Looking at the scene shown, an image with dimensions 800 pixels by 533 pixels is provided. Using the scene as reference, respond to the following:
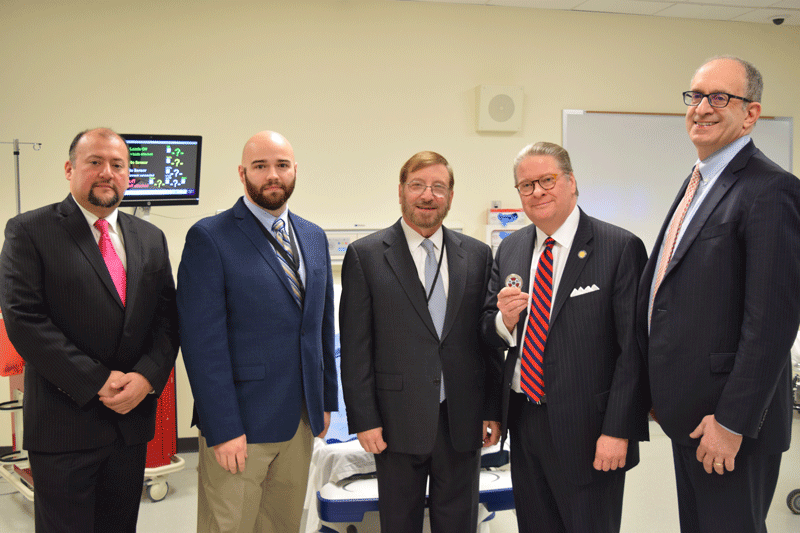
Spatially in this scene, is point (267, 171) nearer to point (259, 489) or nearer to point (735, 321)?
point (259, 489)

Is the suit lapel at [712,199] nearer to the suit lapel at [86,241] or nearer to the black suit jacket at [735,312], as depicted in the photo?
the black suit jacket at [735,312]

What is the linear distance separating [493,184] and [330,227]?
1463 millimetres

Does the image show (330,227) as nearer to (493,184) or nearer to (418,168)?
(493,184)

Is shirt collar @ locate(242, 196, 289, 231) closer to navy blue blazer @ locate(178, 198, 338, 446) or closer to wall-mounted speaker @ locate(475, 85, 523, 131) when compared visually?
navy blue blazer @ locate(178, 198, 338, 446)

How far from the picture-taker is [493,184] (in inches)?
199

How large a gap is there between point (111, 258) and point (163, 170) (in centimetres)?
177

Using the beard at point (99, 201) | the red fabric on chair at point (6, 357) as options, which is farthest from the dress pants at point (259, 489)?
the red fabric on chair at point (6, 357)

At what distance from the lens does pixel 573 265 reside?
6.29ft

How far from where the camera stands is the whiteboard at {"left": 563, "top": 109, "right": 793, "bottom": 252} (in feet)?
16.8

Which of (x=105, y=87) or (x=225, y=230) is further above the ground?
(x=105, y=87)

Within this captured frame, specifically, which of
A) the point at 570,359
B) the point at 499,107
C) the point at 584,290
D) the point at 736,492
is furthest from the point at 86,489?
the point at 499,107

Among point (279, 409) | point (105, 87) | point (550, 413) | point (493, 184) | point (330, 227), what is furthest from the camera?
point (493, 184)

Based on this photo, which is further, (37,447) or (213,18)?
(213,18)

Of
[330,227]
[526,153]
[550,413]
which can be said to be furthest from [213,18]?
[550,413]
